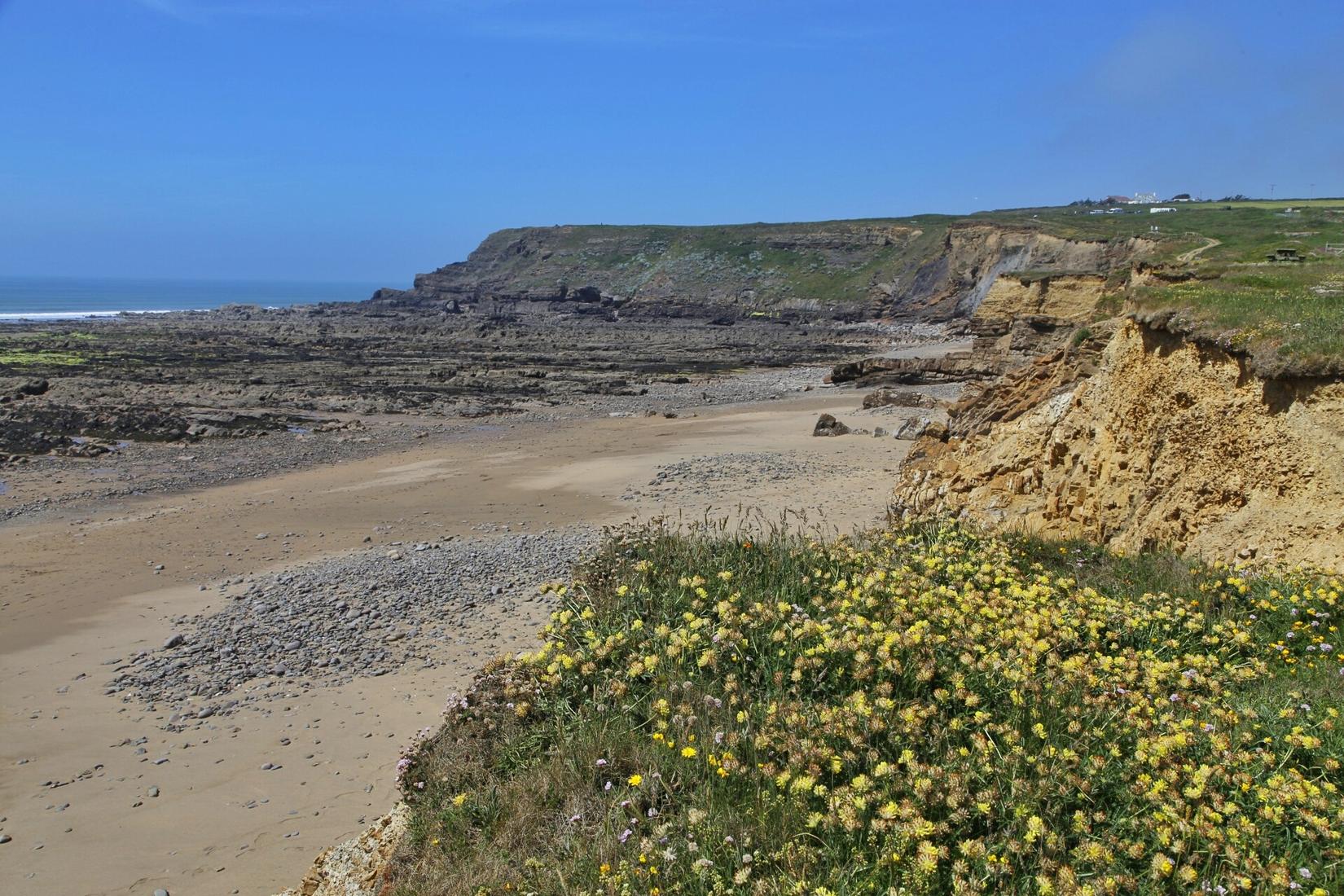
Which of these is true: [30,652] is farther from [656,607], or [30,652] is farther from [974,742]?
[974,742]

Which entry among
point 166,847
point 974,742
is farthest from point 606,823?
point 166,847

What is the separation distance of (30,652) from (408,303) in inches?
3657

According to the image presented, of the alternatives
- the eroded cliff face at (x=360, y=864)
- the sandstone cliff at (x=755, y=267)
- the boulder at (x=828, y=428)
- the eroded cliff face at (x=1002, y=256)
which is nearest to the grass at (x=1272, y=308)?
the eroded cliff face at (x=360, y=864)

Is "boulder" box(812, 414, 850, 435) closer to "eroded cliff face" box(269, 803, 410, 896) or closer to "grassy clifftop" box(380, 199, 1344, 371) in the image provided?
"grassy clifftop" box(380, 199, 1344, 371)

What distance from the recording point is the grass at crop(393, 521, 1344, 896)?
325 cm

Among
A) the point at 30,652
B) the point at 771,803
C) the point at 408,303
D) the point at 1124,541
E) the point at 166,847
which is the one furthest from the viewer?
the point at 408,303

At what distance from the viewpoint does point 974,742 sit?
3.89 m

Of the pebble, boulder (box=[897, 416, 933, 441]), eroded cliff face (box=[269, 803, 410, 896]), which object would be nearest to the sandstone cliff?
boulder (box=[897, 416, 933, 441])

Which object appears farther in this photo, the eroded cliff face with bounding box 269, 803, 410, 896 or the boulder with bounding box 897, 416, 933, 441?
the boulder with bounding box 897, 416, 933, 441

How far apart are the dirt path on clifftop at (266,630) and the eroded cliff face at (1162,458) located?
7.62ft

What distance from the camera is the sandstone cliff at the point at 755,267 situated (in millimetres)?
65562

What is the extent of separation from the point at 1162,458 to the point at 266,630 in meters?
8.63

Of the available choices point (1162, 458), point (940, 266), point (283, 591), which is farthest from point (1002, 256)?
point (283, 591)

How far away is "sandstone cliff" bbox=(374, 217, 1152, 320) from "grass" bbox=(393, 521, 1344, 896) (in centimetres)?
4822
